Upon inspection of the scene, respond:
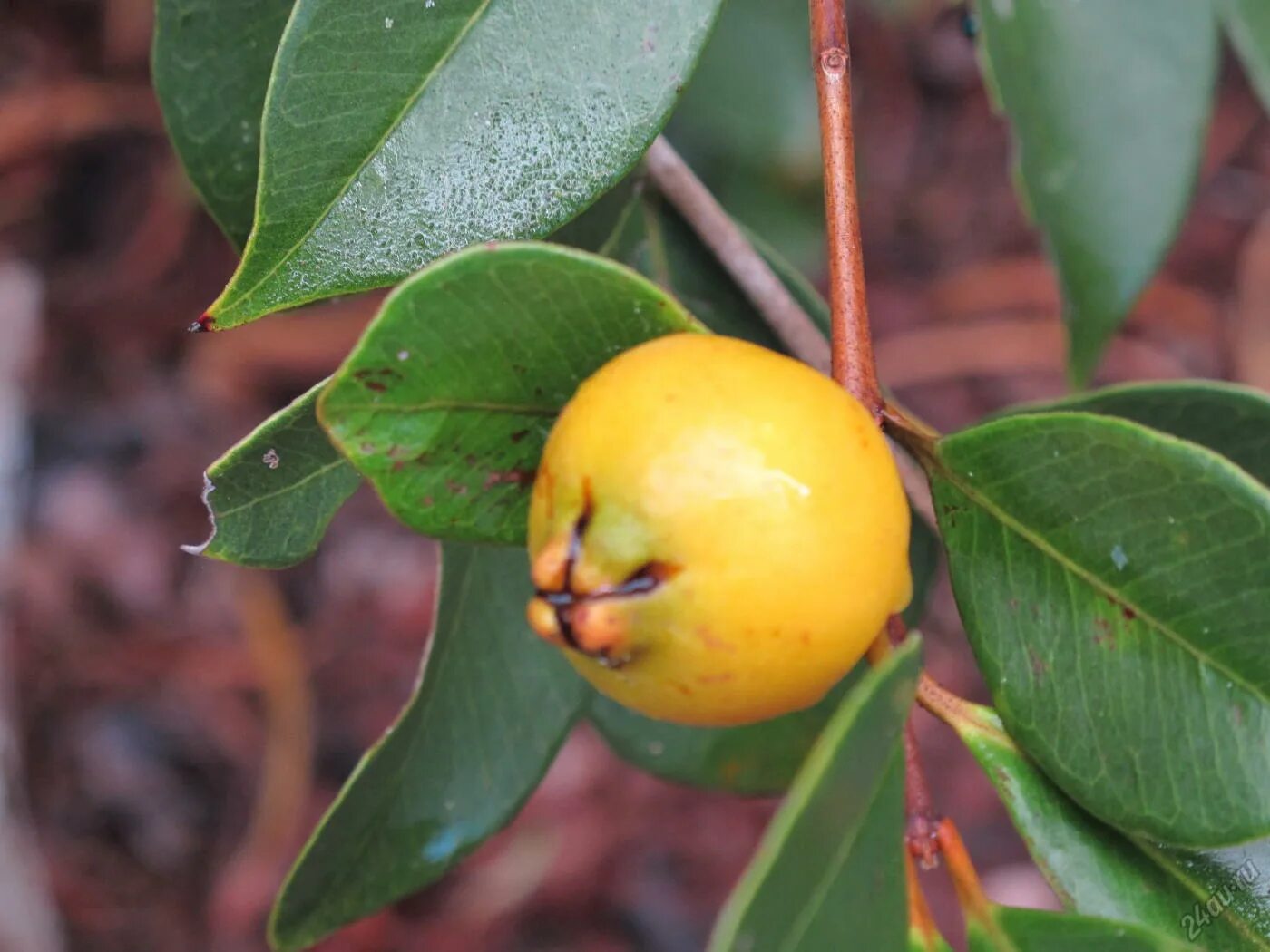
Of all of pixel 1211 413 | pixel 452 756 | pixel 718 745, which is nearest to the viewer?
pixel 1211 413

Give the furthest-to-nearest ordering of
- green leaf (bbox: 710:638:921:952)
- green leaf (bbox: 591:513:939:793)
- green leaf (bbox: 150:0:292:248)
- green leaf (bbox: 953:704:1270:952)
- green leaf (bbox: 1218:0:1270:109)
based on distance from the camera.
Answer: green leaf (bbox: 1218:0:1270:109)
green leaf (bbox: 591:513:939:793)
green leaf (bbox: 150:0:292:248)
green leaf (bbox: 953:704:1270:952)
green leaf (bbox: 710:638:921:952)

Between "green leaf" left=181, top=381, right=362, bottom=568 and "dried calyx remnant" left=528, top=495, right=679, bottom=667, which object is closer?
"dried calyx remnant" left=528, top=495, right=679, bottom=667

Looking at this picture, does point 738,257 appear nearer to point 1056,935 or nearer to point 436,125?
point 436,125

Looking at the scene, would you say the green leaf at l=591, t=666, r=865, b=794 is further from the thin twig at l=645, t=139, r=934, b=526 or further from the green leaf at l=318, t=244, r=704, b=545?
the green leaf at l=318, t=244, r=704, b=545

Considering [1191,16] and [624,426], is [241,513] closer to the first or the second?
[624,426]

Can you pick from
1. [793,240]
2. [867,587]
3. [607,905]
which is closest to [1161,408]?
[867,587]

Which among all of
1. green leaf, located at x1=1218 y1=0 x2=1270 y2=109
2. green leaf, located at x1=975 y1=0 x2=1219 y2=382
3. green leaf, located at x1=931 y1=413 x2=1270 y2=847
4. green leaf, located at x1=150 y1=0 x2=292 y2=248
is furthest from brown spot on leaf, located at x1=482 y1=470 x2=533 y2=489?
green leaf, located at x1=1218 y1=0 x2=1270 y2=109

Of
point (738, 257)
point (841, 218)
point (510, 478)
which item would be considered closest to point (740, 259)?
point (738, 257)
